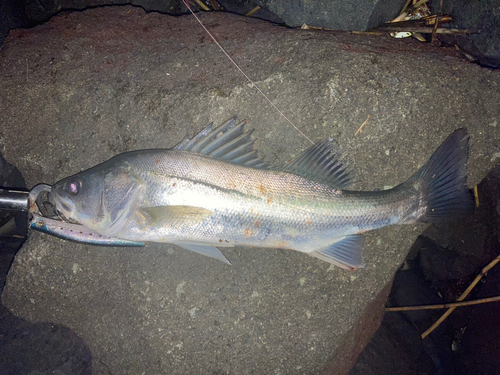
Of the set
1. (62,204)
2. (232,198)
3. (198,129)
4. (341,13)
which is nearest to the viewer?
(232,198)

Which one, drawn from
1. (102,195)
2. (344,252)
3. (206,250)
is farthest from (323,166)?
(102,195)

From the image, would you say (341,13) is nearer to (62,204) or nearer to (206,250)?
(206,250)

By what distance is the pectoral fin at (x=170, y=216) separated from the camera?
2.51 metres

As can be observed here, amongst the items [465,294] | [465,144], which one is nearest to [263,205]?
[465,144]

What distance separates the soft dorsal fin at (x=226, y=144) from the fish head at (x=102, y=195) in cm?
52

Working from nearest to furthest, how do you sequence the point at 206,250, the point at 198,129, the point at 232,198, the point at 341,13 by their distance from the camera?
the point at 232,198
the point at 206,250
the point at 198,129
the point at 341,13

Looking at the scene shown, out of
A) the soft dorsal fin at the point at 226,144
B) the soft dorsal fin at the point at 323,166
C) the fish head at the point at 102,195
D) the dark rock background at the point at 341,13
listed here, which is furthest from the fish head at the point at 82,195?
the dark rock background at the point at 341,13

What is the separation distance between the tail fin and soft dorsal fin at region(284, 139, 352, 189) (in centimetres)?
72

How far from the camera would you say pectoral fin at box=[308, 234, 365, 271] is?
2.81 m

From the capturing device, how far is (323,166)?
2.70 metres

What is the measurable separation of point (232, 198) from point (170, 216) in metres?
0.54

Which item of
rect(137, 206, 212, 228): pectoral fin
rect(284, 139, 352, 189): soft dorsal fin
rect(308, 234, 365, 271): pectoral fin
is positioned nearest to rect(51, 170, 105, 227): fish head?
rect(137, 206, 212, 228): pectoral fin

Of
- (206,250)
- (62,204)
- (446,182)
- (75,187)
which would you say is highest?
(75,187)

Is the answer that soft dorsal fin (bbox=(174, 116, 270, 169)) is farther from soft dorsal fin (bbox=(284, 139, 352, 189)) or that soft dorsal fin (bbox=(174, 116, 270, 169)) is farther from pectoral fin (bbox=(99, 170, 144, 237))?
pectoral fin (bbox=(99, 170, 144, 237))
